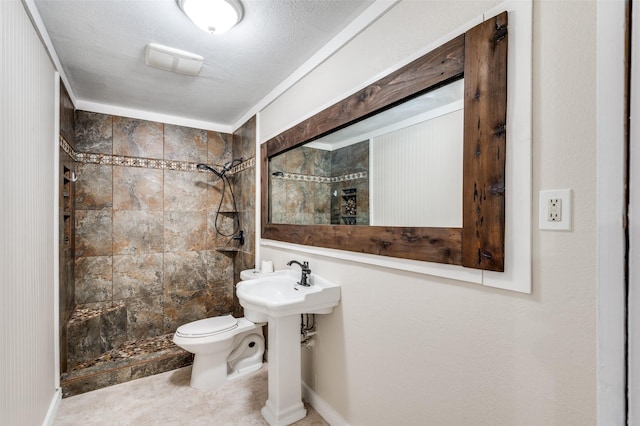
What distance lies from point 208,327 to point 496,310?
2.12m

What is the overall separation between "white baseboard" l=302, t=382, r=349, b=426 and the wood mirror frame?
1129 millimetres

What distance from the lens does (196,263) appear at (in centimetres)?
335

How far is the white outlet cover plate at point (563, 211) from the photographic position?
2.87 feet

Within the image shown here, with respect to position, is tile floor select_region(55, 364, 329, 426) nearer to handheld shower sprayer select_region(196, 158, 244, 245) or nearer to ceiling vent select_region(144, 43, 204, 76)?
handheld shower sprayer select_region(196, 158, 244, 245)

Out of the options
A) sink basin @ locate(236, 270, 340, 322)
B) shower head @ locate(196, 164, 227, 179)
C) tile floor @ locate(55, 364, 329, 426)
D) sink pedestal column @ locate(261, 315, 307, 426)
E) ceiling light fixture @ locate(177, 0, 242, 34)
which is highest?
ceiling light fixture @ locate(177, 0, 242, 34)

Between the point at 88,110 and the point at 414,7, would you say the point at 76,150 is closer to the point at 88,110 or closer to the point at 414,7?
the point at 88,110

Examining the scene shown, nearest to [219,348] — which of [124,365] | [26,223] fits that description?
[124,365]

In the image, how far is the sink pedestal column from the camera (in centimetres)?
187

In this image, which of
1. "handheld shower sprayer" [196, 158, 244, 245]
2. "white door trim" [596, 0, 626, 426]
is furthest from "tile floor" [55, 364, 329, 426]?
"white door trim" [596, 0, 626, 426]

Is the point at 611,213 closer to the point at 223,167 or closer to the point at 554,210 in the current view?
the point at 554,210

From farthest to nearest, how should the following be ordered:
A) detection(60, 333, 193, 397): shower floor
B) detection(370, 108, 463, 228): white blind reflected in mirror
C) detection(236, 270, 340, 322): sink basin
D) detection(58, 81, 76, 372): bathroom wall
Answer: detection(60, 333, 193, 397): shower floor, detection(58, 81, 76, 372): bathroom wall, detection(236, 270, 340, 322): sink basin, detection(370, 108, 463, 228): white blind reflected in mirror

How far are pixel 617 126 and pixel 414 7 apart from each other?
125 centimetres

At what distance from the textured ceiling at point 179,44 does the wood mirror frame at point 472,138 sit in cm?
60

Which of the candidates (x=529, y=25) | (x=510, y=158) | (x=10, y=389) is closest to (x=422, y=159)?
(x=510, y=158)
